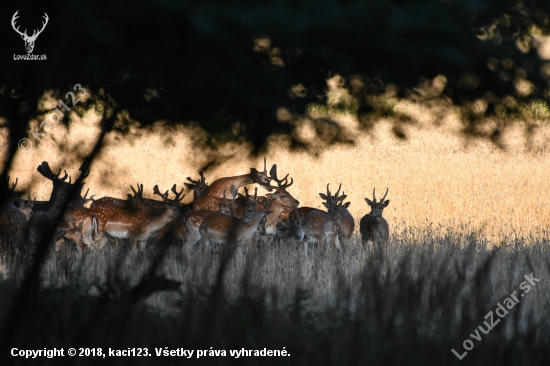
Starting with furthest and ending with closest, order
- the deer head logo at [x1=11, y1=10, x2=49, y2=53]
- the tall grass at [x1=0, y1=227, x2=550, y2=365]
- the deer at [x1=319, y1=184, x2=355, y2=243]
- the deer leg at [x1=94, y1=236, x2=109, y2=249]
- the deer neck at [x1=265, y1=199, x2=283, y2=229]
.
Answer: the deer neck at [x1=265, y1=199, x2=283, y2=229]
the deer at [x1=319, y1=184, x2=355, y2=243]
the deer leg at [x1=94, y1=236, x2=109, y2=249]
the tall grass at [x1=0, y1=227, x2=550, y2=365]
the deer head logo at [x1=11, y1=10, x2=49, y2=53]

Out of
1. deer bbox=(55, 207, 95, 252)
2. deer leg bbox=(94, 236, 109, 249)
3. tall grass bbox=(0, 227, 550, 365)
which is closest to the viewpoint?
tall grass bbox=(0, 227, 550, 365)

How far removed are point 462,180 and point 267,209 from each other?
803 cm

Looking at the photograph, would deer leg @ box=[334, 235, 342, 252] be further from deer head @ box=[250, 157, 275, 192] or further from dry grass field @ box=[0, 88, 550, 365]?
deer head @ box=[250, 157, 275, 192]

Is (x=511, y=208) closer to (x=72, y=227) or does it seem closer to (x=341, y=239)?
(x=341, y=239)

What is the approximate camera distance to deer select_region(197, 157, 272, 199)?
392 inches

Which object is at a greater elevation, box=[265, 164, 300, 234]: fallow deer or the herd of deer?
box=[265, 164, 300, 234]: fallow deer

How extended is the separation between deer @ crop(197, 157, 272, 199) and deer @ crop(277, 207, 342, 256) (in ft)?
3.49

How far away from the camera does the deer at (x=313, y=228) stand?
8672mm

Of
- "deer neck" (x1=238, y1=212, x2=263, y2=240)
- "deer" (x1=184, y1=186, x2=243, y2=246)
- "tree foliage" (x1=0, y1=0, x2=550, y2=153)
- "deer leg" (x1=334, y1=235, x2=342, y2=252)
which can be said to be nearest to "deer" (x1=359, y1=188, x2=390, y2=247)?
"deer leg" (x1=334, y1=235, x2=342, y2=252)

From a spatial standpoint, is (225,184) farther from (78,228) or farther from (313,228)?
(78,228)

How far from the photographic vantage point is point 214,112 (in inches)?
136

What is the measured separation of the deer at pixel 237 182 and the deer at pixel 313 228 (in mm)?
1064

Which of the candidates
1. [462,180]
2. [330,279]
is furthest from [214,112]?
[462,180]

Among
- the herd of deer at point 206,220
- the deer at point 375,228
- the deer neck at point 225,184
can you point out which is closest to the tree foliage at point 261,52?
the herd of deer at point 206,220
